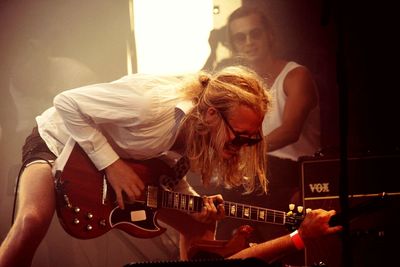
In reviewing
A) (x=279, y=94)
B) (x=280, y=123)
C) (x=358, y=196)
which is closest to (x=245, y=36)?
(x=279, y=94)

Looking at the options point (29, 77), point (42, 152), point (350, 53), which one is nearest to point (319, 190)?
point (350, 53)

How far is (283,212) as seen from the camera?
3.48m

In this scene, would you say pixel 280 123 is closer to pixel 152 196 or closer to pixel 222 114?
pixel 222 114

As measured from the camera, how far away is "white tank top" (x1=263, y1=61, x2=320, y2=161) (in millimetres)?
3676

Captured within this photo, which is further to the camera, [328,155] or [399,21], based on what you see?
[399,21]

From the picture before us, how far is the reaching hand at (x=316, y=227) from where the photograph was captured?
10.0 feet

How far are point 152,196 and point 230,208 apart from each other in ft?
1.49

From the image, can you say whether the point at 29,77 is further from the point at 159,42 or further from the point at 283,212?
the point at 283,212

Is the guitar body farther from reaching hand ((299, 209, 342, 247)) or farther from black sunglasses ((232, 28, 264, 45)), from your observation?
black sunglasses ((232, 28, 264, 45))

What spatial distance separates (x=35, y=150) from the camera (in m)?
3.27

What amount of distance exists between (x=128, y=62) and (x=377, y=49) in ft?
4.86

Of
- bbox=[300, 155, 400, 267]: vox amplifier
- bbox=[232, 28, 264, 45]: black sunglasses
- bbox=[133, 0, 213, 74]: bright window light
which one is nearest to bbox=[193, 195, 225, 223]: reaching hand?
bbox=[300, 155, 400, 267]: vox amplifier

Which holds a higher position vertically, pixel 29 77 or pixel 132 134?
pixel 29 77

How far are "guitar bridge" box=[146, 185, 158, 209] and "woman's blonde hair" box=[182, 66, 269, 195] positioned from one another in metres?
0.26
